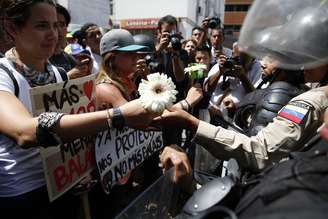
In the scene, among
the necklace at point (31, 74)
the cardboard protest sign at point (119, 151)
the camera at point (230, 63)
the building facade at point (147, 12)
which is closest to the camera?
the necklace at point (31, 74)

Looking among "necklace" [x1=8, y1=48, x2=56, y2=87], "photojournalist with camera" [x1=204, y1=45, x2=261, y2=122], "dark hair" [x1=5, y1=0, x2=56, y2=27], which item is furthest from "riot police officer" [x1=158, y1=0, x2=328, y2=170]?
"photojournalist with camera" [x1=204, y1=45, x2=261, y2=122]

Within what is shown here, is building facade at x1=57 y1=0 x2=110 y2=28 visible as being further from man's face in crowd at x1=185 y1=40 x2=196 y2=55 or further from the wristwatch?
the wristwatch

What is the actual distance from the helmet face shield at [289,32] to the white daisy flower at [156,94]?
0.39 m

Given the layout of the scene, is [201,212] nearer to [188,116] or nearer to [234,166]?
[234,166]

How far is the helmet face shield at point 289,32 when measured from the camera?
1177 mm

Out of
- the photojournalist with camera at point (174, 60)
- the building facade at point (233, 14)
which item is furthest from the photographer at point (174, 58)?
the building facade at point (233, 14)

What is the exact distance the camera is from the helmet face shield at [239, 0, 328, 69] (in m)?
1.18

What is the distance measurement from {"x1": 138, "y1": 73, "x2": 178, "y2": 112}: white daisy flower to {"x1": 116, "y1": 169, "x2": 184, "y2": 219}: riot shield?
0.28 m

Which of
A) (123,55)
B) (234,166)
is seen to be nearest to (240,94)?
(123,55)

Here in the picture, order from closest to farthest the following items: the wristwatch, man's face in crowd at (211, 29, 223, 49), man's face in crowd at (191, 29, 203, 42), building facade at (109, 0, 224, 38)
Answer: the wristwatch, man's face in crowd at (211, 29, 223, 49), man's face in crowd at (191, 29, 203, 42), building facade at (109, 0, 224, 38)

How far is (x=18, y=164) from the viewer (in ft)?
5.58

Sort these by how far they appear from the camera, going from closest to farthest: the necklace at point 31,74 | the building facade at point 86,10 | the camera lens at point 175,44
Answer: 1. the necklace at point 31,74
2. the camera lens at point 175,44
3. the building facade at point 86,10

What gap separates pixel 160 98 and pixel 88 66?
62.6 inches

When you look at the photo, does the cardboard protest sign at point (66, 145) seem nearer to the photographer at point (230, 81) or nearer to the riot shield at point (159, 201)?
the riot shield at point (159, 201)
